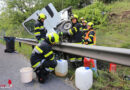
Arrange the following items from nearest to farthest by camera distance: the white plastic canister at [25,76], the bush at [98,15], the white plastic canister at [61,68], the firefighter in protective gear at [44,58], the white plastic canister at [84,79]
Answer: the white plastic canister at [84,79]
the white plastic canister at [25,76]
the firefighter in protective gear at [44,58]
the white plastic canister at [61,68]
the bush at [98,15]

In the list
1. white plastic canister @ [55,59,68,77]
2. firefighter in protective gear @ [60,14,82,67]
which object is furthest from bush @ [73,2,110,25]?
white plastic canister @ [55,59,68,77]

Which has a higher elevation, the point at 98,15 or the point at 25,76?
the point at 98,15

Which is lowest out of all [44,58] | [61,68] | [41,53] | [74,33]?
[61,68]

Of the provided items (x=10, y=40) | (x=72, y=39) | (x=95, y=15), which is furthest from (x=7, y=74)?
(x=95, y=15)

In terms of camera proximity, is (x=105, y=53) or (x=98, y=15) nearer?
(x=105, y=53)

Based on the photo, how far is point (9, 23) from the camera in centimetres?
1603

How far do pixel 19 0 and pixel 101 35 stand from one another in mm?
14199

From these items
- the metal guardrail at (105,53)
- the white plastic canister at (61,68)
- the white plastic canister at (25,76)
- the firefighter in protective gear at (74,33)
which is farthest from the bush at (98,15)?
the white plastic canister at (25,76)

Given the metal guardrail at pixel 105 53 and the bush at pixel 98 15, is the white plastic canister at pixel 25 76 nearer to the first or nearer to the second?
the metal guardrail at pixel 105 53

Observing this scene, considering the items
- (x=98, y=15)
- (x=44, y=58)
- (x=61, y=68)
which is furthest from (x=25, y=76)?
(x=98, y=15)

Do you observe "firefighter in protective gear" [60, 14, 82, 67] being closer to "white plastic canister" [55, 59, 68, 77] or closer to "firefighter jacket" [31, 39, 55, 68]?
"white plastic canister" [55, 59, 68, 77]

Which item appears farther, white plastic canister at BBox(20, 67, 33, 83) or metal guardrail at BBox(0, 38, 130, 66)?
white plastic canister at BBox(20, 67, 33, 83)

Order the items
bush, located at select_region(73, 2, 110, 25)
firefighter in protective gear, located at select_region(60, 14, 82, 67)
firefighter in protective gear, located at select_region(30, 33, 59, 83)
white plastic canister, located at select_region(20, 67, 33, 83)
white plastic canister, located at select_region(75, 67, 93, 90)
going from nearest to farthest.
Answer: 1. white plastic canister, located at select_region(75, 67, 93, 90)
2. white plastic canister, located at select_region(20, 67, 33, 83)
3. firefighter in protective gear, located at select_region(30, 33, 59, 83)
4. firefighter in protective gear, located at select_region(60, 14, 82, 67)
5. bush, located at select_region(73, 2, 110, 25)

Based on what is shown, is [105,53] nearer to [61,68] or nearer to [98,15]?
[61,68]
